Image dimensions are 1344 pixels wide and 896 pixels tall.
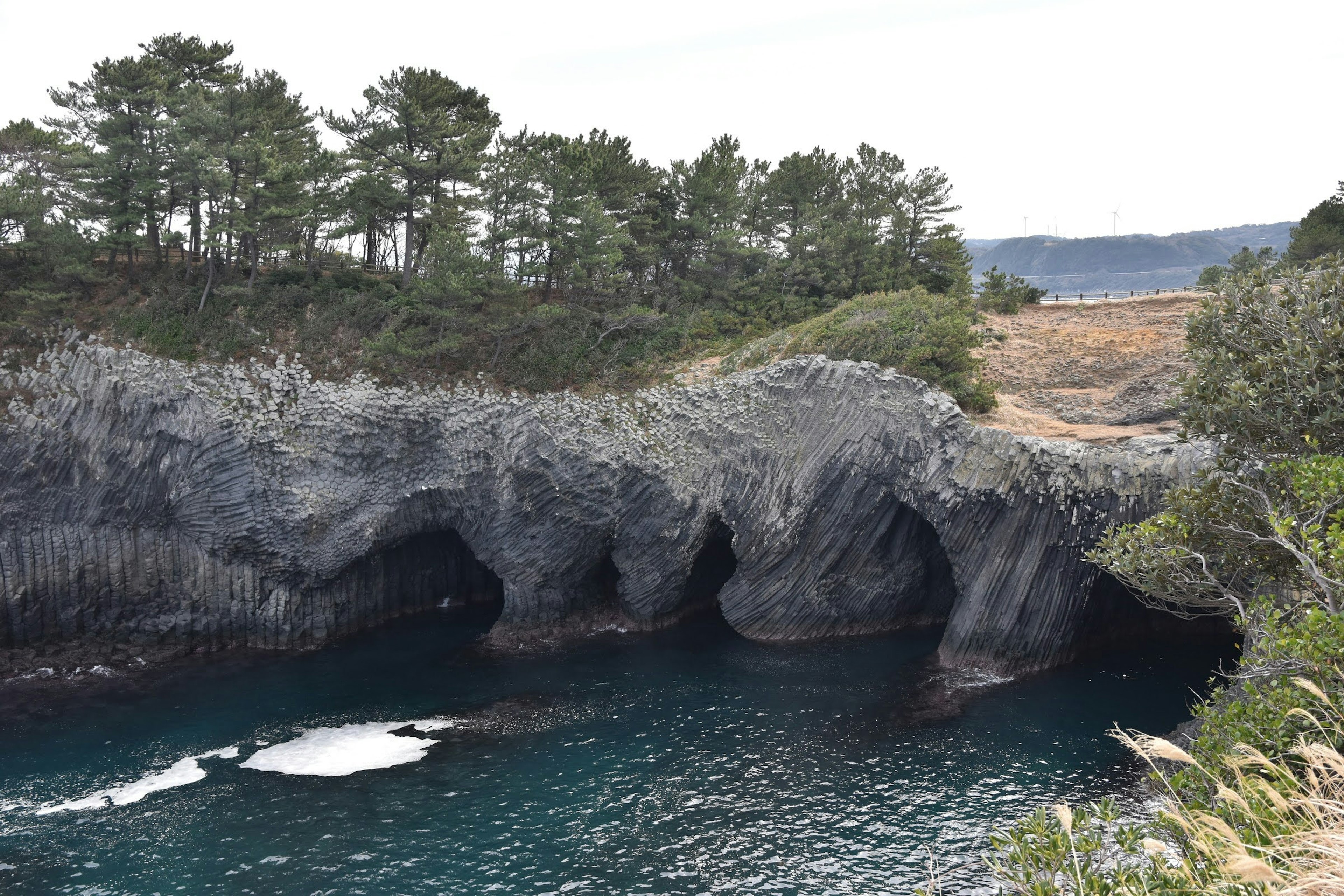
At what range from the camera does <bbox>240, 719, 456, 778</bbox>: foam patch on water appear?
88.7ft

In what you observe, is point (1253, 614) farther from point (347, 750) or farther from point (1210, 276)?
point (1210, 276)

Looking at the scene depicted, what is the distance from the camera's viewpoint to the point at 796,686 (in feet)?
105

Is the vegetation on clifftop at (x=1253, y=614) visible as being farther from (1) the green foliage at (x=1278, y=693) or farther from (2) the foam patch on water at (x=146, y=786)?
(2) the foam patch on water at (x=146, y=786)

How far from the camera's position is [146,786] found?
26.0 m

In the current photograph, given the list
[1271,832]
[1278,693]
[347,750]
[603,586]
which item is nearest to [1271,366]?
[1278,693]

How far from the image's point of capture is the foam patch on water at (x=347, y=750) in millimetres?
27047

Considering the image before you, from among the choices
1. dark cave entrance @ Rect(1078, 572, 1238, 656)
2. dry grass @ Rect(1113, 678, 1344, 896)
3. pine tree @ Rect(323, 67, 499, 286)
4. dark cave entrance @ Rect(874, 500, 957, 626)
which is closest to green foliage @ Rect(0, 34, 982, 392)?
pine tree @ Rect(323, 67, 499, 286)

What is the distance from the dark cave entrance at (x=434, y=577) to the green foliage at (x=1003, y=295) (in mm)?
34505

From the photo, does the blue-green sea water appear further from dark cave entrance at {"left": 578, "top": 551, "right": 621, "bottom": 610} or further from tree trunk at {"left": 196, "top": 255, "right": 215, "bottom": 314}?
tree trunk at {"left": 196, "top": 255, "right": 215, "bottom": 314}

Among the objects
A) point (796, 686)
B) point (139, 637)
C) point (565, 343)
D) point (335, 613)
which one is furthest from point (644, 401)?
point (139, 637)

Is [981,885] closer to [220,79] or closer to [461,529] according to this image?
[461,529]

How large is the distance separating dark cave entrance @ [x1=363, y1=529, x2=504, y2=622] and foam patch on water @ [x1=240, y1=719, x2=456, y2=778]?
1063cm

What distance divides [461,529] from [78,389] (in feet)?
55.6

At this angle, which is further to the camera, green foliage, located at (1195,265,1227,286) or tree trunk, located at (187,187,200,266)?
green foliage, located at (1195,265,1227,286)
